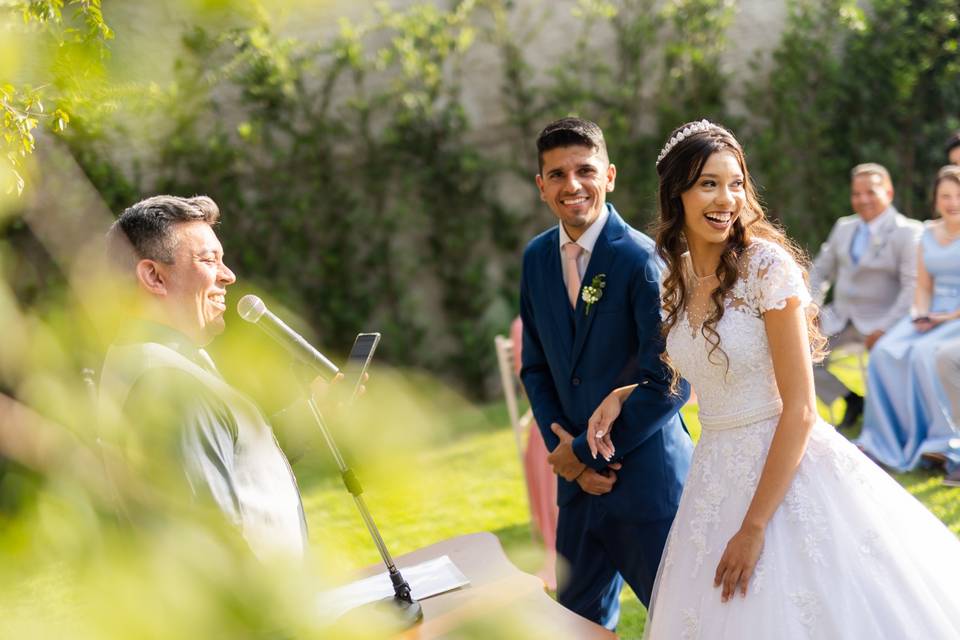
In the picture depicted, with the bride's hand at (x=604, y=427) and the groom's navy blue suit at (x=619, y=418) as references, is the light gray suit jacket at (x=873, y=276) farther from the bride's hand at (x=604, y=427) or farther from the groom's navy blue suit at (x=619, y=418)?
the bride's hand at (x=604, y=427)

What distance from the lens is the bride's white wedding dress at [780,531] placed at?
2338 mm

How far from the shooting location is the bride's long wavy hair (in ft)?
8.49

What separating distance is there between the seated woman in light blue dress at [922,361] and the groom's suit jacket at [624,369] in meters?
3.87

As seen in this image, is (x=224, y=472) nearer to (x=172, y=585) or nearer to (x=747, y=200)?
(x=172, y=585)

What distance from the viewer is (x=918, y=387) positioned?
643 cm

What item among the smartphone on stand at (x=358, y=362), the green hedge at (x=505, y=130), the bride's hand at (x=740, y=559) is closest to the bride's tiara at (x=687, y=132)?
the bride's hand at (x=740, y=559)

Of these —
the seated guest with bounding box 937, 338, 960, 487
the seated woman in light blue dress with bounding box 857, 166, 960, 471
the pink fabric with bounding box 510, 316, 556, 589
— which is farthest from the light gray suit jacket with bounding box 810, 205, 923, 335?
the pink fabric with bounding box 510, 316, 556, 589

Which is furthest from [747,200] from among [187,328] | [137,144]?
[137,144]

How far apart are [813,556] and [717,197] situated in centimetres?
96

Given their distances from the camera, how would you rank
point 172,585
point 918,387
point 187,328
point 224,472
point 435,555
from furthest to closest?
1. point 918,387
2. point 435,555
3. point 187,328
4. point 224,472
5. point 172,585

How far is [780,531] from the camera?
2.46 meters

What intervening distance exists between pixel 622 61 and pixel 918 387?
5.16 m

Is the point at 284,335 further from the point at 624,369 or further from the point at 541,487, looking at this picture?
the point at 541,487

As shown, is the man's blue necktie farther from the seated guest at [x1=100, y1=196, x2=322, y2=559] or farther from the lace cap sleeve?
the seated guest at [x1=100, y1=196, x2=322, y2=559]
